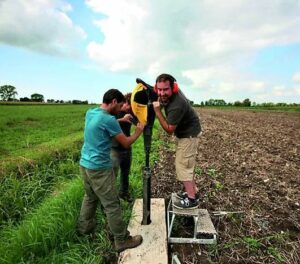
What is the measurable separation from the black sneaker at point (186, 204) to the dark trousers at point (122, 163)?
111cm

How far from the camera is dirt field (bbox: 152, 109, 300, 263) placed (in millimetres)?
3959

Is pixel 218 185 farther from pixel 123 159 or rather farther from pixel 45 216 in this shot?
pixel 45 216

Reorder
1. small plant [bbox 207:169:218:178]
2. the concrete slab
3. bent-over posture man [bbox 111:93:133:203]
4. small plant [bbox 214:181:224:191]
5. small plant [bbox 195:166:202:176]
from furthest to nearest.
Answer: small plant [bbox 195:166:202:176], small plant [bbox 207:169:218:178], small plant [bbox 214:181:224:191], bent-over posture man [bbox 111:93:133:203], the concrete slab

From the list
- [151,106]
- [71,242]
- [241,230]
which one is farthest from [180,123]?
[71,242]

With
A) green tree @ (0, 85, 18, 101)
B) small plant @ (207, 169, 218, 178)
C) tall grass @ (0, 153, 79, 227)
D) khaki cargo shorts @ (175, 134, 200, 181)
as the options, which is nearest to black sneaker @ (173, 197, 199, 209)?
khaki cargo shorts @ (175, 134, 200, 181)

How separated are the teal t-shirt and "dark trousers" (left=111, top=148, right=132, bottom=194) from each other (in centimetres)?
114

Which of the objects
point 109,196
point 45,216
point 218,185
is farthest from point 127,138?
point 218,185

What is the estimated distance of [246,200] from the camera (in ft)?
18.0

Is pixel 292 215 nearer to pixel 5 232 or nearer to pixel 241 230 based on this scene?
pixel 241 230

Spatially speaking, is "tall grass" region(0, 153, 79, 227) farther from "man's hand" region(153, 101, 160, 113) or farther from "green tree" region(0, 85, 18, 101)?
"green tree" region(0, 85, 18, 101)

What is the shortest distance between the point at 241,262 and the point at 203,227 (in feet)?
2.02

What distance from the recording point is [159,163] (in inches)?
312

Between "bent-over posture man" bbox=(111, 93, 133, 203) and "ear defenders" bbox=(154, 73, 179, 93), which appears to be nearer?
"ear defenders" bbox=(154, 73, 179, 93)

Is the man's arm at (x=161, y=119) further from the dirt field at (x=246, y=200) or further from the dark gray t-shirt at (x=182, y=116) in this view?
the dirt field at (x=246, y=200)
